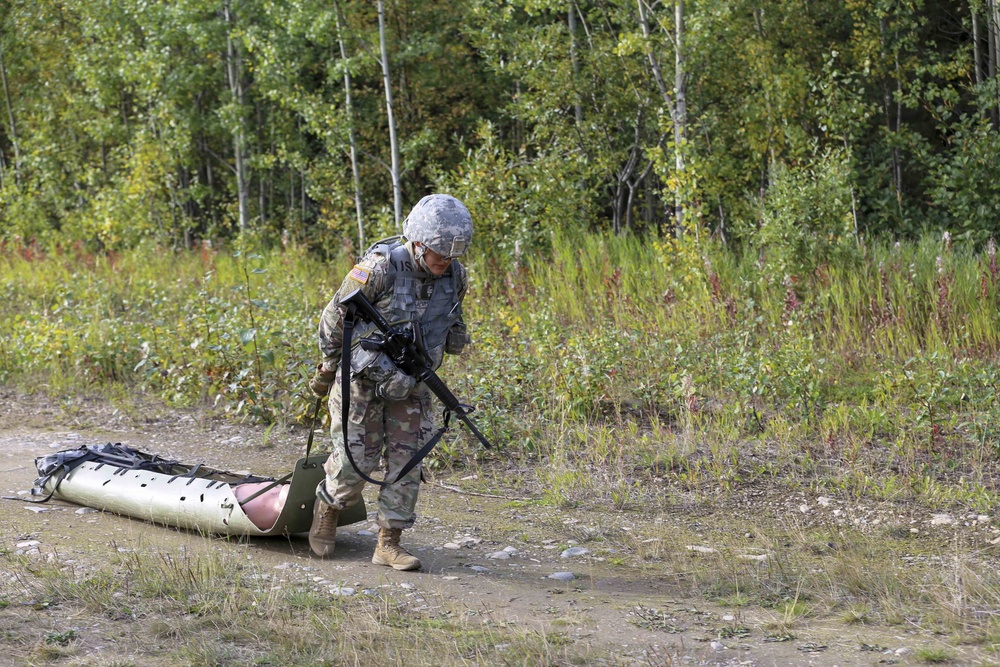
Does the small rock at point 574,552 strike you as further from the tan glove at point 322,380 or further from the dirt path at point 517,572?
the tan glove at point 322,380

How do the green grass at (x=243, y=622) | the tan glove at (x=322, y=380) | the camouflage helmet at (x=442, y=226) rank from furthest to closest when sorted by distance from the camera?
the tan glove at (x=322, y=380) < the camouflage helmet at (x=442, y=226) < the green grass at (x=243, y=622)

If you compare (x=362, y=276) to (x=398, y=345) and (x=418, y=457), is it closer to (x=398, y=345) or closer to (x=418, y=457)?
(x=398, y=345)

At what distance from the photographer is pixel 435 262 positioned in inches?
190

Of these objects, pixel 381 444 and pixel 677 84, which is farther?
pixel 677 84

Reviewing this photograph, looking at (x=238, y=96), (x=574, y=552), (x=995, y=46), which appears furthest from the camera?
(x=238, y=96)

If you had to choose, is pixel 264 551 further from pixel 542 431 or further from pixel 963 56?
pixel 963 56

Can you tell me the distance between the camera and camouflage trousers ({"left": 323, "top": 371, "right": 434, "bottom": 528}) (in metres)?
5.02

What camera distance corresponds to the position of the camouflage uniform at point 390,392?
192 inches

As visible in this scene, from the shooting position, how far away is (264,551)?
539cm

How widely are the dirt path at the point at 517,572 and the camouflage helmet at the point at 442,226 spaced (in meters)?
1.59

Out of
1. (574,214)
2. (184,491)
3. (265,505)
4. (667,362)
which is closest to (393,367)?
(265,505)

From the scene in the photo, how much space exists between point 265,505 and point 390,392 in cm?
102

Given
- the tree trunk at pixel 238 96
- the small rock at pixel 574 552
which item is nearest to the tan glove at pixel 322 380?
the small rock at pixel 574 552

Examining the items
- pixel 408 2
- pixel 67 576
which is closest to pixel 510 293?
pixel 67 576
